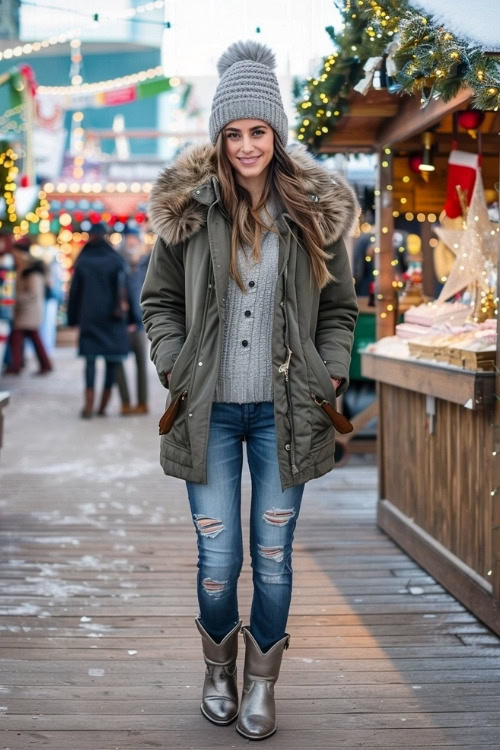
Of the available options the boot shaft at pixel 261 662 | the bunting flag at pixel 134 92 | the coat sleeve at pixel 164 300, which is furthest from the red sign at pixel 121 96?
the boot shaft at pixel 261 662

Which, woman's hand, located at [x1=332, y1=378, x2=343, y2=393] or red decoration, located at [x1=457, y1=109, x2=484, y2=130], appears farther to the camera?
red decoration, located at [x1=457, y1=109, x2=484, y2=130]

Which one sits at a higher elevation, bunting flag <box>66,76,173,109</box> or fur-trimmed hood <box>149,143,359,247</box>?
bunting flag <box>66,76,173,109</box>

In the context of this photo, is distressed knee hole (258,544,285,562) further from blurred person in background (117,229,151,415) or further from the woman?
blurred person in background (117,229,151,415)

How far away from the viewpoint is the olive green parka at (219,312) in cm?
275

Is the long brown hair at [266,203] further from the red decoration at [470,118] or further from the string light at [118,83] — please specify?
the string light at [118,83]

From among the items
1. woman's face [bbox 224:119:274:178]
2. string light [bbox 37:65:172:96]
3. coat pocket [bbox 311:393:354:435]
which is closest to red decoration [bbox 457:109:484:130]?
woman's face [bbox 224:119:274:178]

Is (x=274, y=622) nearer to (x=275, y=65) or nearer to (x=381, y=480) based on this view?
(x=275, y=65)

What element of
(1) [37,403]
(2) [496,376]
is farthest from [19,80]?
(2) [496,376]

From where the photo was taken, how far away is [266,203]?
2895 millimetres

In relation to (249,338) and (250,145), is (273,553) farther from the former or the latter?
(250,145)

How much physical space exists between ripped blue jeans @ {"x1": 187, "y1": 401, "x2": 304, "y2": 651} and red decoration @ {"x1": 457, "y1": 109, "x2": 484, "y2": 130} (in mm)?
2594

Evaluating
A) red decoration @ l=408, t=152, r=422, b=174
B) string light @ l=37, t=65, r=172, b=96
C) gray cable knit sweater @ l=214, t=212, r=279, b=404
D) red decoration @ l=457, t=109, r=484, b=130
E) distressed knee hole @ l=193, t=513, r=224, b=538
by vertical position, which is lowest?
distressed knee hole @ l=193, t=513, r=224, b=538

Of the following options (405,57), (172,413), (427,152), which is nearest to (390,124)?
(427,152)

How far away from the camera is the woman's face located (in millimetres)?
2787
